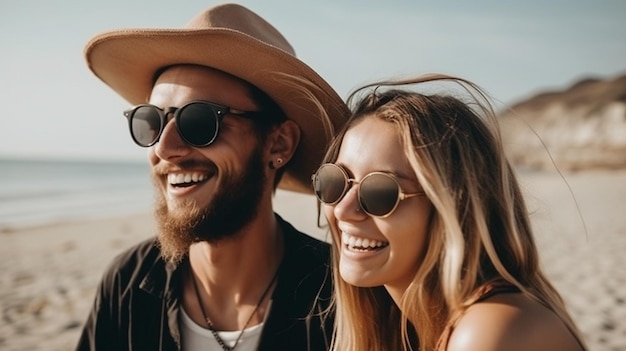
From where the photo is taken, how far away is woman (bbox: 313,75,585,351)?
1.78 m

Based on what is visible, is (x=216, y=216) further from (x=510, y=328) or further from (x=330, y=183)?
(x=510, y=328)

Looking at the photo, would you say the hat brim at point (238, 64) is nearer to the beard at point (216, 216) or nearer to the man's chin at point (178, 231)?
the beard at point (216, 216)

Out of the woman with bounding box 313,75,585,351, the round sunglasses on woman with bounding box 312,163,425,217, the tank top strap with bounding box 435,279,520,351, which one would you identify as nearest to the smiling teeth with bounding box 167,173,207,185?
the woman with bounding box 313,75,585,351

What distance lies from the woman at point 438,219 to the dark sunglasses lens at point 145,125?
1008 millimetres

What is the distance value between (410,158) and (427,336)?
723 mm

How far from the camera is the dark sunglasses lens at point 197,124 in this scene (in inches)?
106

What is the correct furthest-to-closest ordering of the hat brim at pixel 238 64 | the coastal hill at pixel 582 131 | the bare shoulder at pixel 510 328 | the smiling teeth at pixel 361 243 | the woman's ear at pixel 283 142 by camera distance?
the coastal hill at pixel 582 131, the woman's ear at pixel 283 142, the hat brim at pixel 238 64, the smiling teeth at pixel 361 243, the bare shoulder at pixel 510 328

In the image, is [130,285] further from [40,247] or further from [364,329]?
[40,247]

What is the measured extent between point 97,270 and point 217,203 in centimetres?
583

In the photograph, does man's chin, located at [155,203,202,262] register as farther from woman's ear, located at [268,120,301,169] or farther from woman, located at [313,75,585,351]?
woman, located at [313,75,585,351]

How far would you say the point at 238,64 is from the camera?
8.95 feet

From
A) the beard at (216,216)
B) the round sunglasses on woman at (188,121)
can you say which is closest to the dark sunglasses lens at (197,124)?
the round sunglasses on woman at (188,121)

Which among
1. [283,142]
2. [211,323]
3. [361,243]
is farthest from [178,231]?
[361,243]

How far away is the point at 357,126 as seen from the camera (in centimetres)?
220
